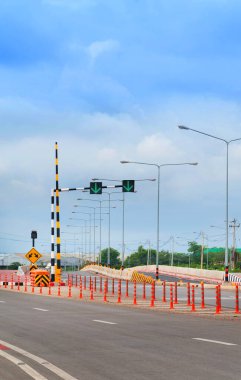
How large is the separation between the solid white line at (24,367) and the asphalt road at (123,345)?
60 mm

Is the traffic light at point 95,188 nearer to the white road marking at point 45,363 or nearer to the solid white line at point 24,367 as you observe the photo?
the white road marking at point 45,363

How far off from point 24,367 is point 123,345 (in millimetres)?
3879

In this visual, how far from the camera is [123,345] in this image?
16.3 m

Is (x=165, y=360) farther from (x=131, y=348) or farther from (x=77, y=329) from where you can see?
(x=77, y=329)

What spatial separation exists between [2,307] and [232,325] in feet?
37.1

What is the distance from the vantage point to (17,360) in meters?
13.6

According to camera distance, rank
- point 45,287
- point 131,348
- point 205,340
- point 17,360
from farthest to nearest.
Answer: point 45,287 < point 205,340 < point 131,348 < point 17,360

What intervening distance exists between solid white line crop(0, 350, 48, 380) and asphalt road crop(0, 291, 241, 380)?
6cm

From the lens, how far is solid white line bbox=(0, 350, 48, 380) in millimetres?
11703

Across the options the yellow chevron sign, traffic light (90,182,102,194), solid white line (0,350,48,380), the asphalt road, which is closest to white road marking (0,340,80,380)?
the asphalt road

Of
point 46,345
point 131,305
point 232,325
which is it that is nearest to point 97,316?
point 232,325

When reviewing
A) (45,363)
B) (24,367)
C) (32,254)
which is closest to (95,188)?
(32,254)

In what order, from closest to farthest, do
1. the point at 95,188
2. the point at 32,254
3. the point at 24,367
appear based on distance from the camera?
the point at 24,367
the point at 95,188
the point at 32,254

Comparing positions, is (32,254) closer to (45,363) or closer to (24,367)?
(45,363)
